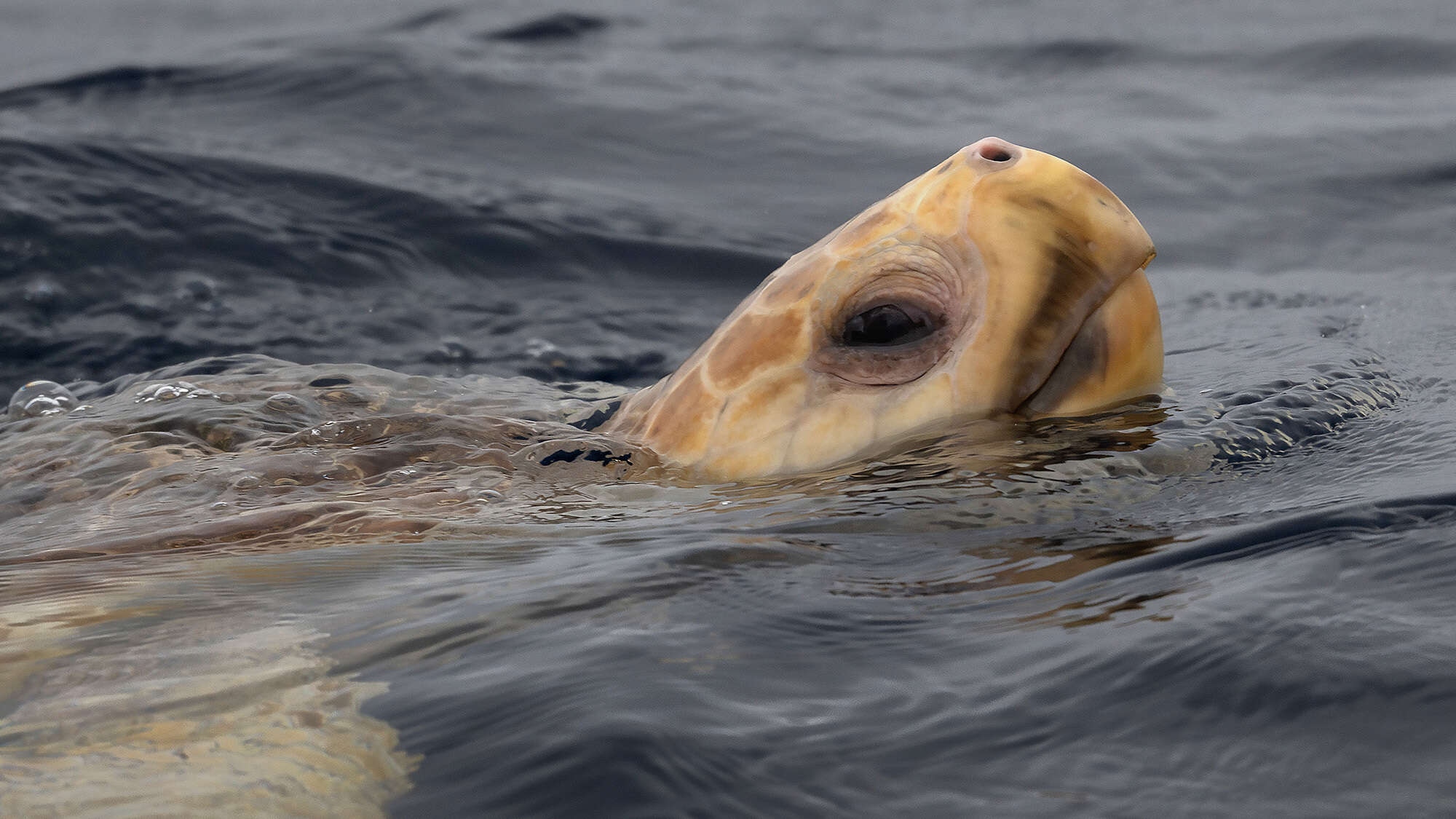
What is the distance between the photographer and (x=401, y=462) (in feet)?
9.50

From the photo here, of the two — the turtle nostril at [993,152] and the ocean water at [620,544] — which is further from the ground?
the turtle nostril at [993,152]

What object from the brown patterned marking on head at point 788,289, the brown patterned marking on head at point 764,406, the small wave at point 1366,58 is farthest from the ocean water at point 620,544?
the small wave at point 1366,58

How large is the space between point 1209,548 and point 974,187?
75 cm

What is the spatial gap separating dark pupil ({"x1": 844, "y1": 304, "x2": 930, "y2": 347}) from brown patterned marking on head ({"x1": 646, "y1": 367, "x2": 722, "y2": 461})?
0.30m

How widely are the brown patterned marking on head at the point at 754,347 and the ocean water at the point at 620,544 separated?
0.22m

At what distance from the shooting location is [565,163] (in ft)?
24.3

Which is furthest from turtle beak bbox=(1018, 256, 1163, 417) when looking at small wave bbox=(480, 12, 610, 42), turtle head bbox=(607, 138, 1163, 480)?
small wave bbox=(480, 12, 610, 42)

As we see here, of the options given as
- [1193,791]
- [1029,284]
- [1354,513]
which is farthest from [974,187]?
[1193,791]

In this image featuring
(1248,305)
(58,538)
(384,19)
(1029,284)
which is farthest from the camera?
(384,19)

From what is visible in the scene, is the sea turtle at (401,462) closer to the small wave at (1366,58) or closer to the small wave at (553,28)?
the small wave at (1366,58)

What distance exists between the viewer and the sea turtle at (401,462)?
1.68 meters

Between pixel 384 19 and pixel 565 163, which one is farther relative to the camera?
pixel 384 19

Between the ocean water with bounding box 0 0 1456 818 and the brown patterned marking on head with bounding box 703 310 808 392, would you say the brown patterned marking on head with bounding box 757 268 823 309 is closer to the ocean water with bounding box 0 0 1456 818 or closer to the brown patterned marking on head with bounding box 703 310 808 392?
the brown patterned marking on head with bounding box 703 310 808 392

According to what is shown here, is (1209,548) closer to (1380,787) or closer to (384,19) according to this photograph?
(1380,787)
